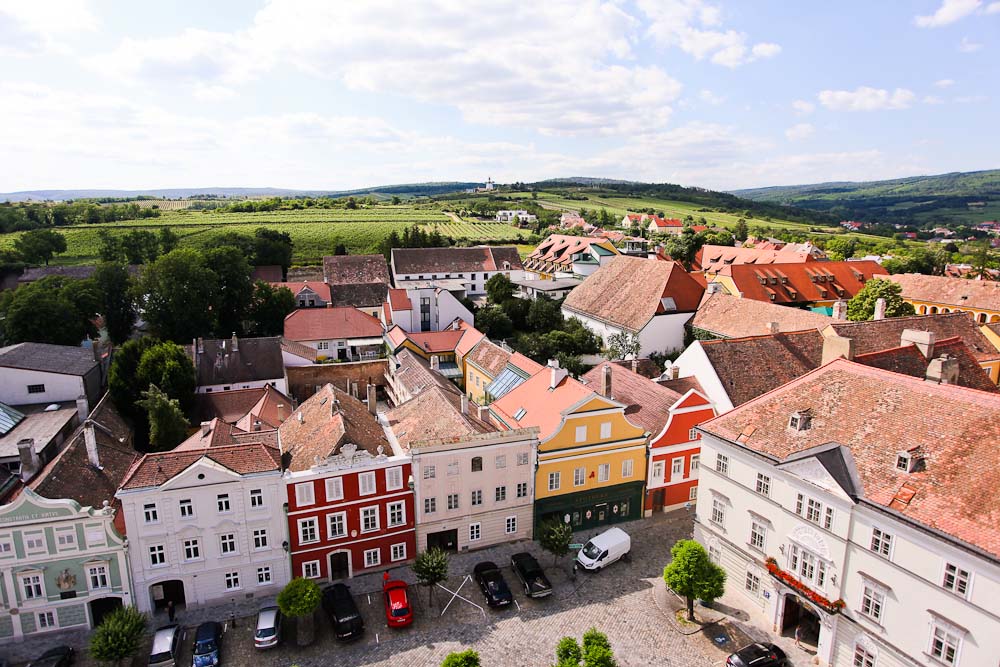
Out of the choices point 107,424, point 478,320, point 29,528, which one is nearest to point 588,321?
point 478,320

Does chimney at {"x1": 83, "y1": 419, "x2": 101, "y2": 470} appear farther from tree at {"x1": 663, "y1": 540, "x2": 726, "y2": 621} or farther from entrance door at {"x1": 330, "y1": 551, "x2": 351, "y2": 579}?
tree at {"x1": 663, "y1": 540, "x2": 726, "y2": 621}

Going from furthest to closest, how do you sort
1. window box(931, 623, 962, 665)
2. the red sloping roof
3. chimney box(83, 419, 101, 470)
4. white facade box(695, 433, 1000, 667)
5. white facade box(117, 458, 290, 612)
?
the red sloping roof, chimney box(83, 419, 101, 470), white facade box(117, 458, 290, 612), window box(931, 623, 962, 665), white facade box(695, 433, 1000, 667)

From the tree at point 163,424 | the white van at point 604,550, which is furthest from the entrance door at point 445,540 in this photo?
the tree at point 163,424

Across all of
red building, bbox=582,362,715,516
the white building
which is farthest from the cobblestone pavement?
red building, bbox=582,362,715,516

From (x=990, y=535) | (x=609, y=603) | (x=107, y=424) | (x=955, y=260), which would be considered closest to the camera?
(x=990, y=535)

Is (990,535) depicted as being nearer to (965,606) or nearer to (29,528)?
(965,606)

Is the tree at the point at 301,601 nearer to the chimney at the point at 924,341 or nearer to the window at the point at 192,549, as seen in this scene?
the window at the point at 192,549
